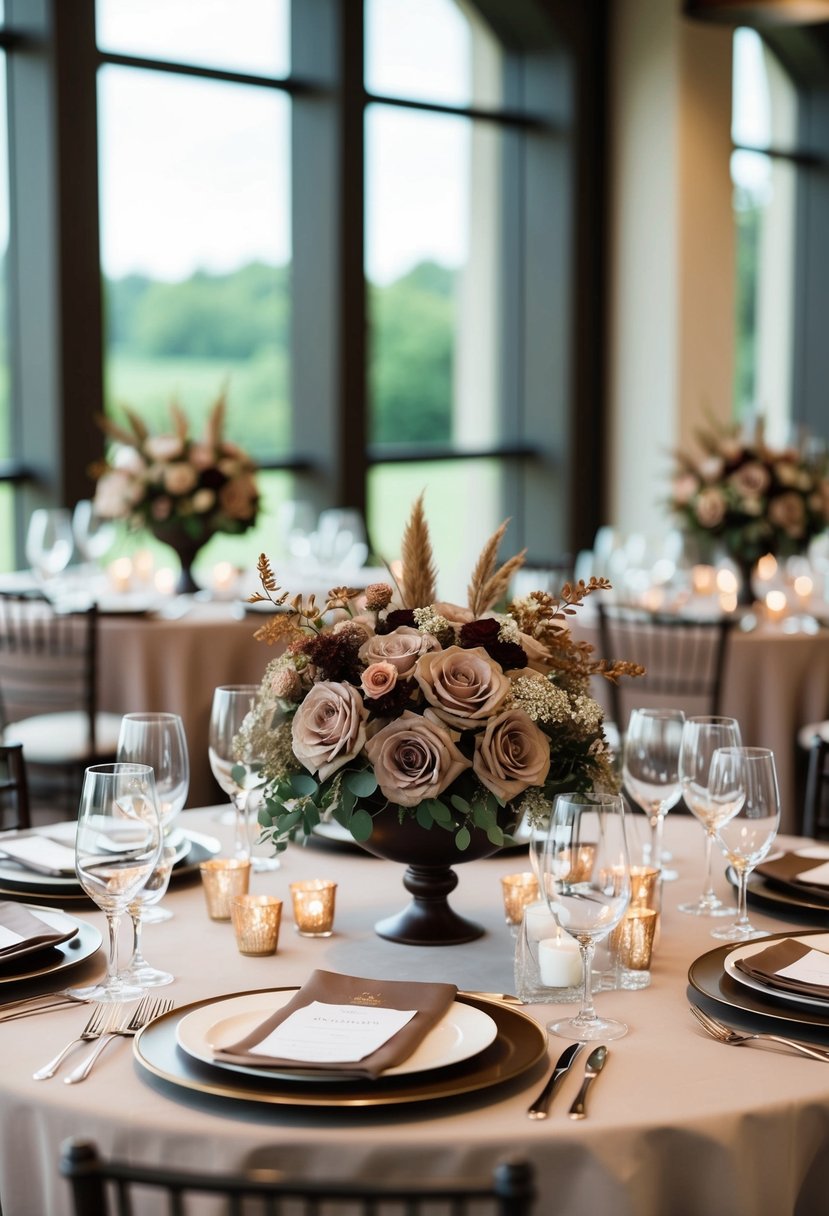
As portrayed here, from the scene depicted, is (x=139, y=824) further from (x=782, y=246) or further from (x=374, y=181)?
(x=782, y=246)

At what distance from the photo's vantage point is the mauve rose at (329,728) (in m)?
1.78

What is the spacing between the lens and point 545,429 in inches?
322

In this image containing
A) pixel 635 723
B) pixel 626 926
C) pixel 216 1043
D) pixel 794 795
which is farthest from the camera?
pixel 794 795

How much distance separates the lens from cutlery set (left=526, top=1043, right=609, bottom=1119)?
1.37 m

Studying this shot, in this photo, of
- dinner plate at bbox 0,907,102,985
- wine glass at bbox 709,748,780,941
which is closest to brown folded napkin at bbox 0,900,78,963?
dinner plate at bbox 0,907,102,985

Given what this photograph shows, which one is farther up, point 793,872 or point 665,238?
point 665,238

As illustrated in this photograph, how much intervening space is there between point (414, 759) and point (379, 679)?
105 millimetres

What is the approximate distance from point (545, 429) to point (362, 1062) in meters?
6.96

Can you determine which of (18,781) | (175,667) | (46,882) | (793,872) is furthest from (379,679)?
(175,667)

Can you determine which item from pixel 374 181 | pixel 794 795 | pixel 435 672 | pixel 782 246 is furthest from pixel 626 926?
pixel 782 246

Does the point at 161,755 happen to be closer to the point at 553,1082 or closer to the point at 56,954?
the point at 56,954

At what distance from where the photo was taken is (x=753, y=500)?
5.13m

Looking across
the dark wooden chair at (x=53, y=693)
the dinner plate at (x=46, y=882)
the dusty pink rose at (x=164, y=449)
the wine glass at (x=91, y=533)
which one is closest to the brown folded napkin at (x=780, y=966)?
the dinner plate at (x=46, y=882)

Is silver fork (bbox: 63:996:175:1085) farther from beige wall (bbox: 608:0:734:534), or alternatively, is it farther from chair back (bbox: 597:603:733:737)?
beige wall (bbox: 608:0:734:534)
